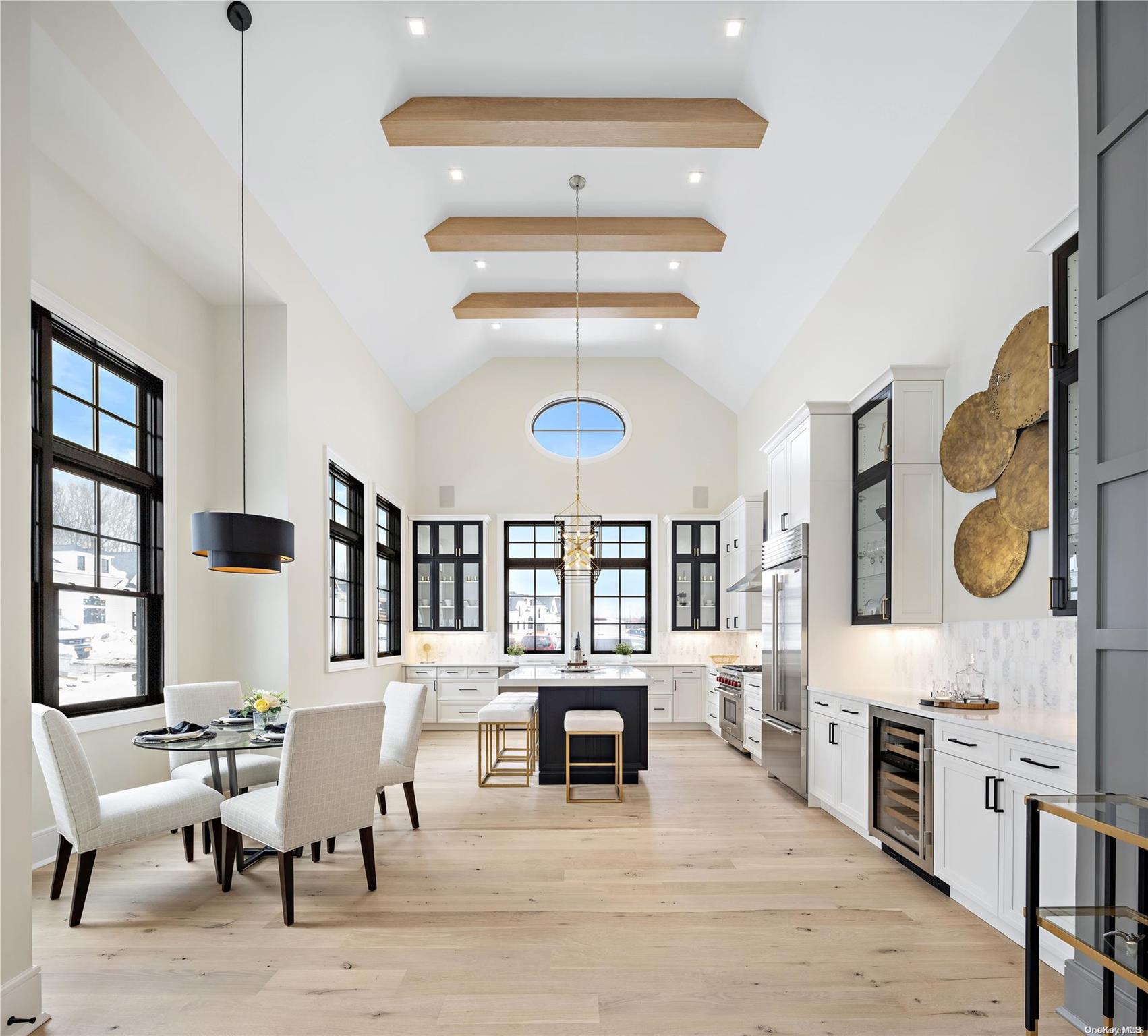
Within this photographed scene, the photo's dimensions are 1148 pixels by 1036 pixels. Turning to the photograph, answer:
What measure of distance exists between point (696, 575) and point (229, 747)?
6.76m

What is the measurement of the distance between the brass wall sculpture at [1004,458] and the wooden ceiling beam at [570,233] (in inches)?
118

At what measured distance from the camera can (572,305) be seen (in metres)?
8.08

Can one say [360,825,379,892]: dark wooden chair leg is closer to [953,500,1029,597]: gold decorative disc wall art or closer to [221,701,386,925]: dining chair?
[221,701,386,925]: dining chair

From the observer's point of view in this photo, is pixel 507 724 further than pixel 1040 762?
Yes

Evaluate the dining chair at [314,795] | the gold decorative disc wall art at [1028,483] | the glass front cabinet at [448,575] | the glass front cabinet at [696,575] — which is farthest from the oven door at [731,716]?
the dining chair at [314,795]

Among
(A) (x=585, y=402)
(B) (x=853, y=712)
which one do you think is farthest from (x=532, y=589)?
(B) (x=853, y=712)

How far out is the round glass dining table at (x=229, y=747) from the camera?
358 cm

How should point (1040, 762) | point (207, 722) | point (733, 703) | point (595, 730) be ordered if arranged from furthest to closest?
1. point (733, 703)
2. point (595, 730)
3. point (207, 722)
4. point (1040, 762)

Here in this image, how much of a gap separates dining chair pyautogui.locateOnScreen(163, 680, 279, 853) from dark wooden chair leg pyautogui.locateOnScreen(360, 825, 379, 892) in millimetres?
944

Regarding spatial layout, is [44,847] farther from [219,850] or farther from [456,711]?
[456,711]

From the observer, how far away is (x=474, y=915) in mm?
3439

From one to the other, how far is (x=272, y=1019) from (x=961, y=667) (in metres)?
3.69

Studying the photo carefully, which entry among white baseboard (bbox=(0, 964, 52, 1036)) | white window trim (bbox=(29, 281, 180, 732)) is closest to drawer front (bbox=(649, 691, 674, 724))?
white window trim (bbox=(29, 281, 180, 732))

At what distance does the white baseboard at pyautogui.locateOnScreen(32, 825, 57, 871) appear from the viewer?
3881 mm
